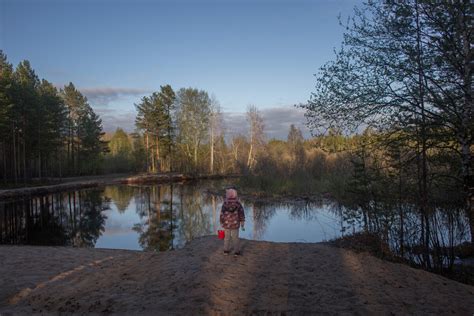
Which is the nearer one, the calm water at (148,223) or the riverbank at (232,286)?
the riverbank at (232,286)

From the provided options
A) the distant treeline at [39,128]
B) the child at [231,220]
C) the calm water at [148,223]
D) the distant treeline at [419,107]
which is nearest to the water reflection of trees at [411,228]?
the distant treeline at [419,107]

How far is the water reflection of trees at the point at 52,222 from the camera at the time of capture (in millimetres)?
14430

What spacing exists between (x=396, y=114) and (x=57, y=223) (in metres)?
17.4

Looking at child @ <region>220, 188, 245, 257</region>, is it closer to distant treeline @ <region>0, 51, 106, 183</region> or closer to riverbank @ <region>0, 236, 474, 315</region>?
riverbank @ <region>0, 236, 474, 315</region>

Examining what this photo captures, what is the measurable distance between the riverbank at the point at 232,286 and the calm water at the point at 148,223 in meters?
4.91

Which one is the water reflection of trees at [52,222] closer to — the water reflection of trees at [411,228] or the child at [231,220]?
the child at [231,220]

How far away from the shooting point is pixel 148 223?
57.9ft

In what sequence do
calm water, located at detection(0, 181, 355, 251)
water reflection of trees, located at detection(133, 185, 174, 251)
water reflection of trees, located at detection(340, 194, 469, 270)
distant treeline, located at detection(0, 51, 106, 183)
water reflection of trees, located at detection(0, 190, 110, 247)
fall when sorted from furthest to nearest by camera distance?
distant treeline, located at detection(0, 51, 106, 183)
water reflection of trees, located at detection(0, 190, 110, 247)
calm water, located at detection(0, 181, 355, 251)
water reflection of trees, located at detection(133, 185, 174, 251)
water reflection of trees, located at detection(340, 194, 469, 270)


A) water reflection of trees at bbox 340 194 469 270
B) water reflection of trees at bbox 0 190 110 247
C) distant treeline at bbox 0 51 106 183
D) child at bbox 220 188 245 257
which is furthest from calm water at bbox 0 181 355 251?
distant treeline at bbox 0 51 106 183

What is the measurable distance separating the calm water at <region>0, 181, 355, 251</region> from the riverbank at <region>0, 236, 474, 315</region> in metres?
4.91

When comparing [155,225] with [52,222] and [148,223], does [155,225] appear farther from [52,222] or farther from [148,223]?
[52,222]

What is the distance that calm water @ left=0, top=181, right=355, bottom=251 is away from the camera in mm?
13914

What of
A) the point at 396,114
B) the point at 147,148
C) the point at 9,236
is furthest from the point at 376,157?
the point at 147,148

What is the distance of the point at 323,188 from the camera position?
25297 millimetres
